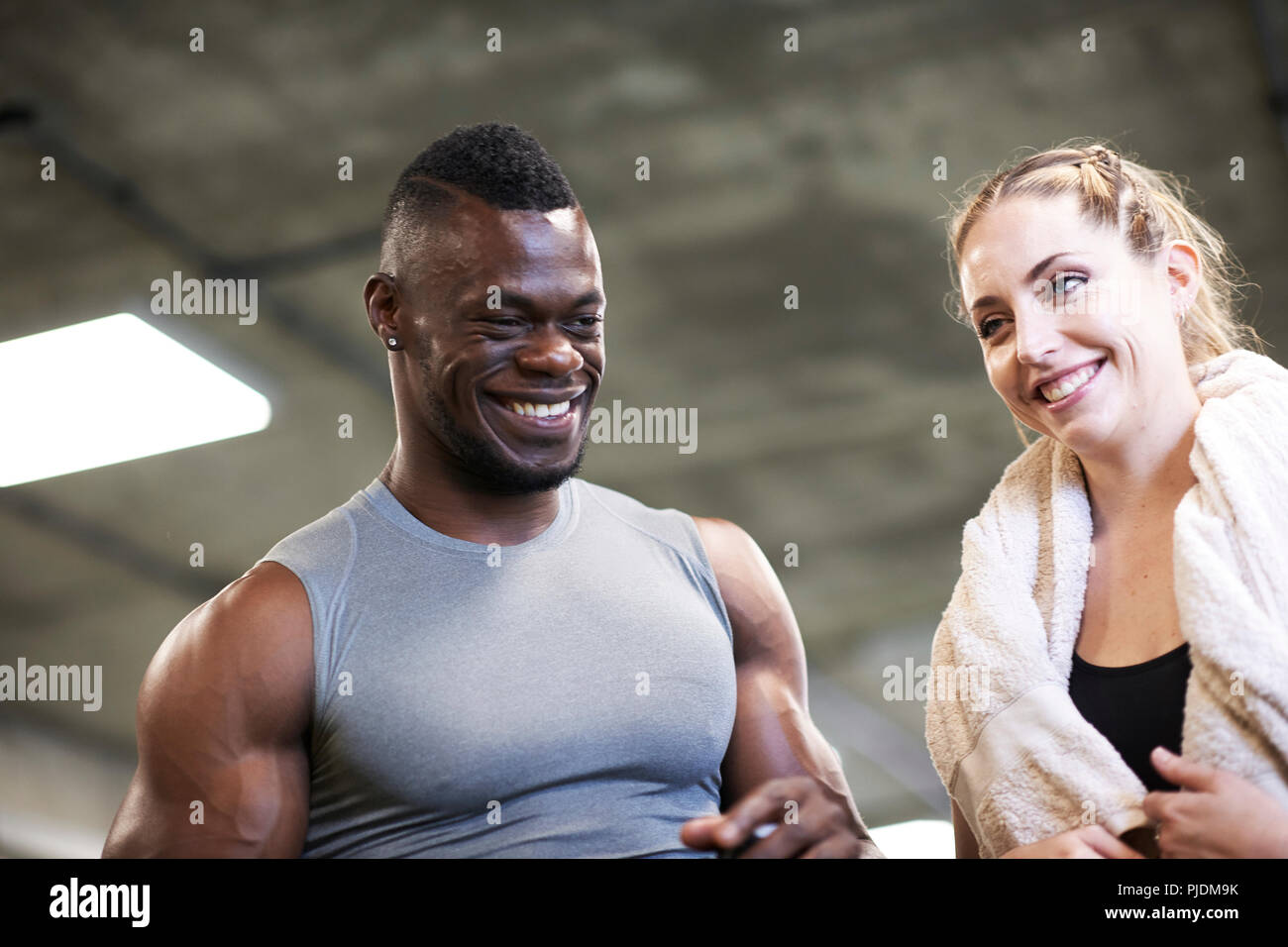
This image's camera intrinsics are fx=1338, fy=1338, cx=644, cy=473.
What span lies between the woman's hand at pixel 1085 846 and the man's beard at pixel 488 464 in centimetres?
50

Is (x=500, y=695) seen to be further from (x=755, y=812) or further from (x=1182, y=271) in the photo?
(x=1182, y=271)

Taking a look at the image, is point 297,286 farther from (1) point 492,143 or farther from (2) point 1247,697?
(2) point 1247,697

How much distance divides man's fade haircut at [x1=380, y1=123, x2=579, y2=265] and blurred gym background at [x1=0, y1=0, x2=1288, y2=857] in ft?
2.18

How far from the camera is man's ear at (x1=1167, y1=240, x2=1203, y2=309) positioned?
3.91ft

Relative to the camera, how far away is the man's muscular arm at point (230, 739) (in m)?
1.03

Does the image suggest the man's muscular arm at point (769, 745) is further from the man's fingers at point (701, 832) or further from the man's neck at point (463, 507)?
the man's neck at point (463, 507)

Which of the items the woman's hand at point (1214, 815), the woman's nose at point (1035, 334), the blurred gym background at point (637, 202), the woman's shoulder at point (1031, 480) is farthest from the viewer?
the blurred gym background at point (637, 202)

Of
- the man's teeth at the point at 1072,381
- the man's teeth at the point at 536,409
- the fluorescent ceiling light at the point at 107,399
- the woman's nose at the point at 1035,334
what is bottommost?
the man's teeth at the point at 1072,381

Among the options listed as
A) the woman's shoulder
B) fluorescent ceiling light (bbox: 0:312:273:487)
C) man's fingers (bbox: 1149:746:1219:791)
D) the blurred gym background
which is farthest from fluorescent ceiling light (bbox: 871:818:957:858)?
man's fingers (bbox: 1149:746:1219:791)

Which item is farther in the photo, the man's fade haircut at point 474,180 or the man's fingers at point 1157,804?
the man's fade haircut at point 474,180

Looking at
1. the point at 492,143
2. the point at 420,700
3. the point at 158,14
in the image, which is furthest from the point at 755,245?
the point at 420,700

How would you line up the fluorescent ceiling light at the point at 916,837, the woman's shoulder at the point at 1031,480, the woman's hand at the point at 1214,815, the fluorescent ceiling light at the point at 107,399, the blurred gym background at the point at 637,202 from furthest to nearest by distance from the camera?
the fluorescent ceiling light at the point at 916,837 < the fluorescent ceiling light at the point at 107,399 < the blurred gym background at the point at 637,202 < the woman's shoulder at the point at 1031,480 < the woman's hand at the point at 1214,815

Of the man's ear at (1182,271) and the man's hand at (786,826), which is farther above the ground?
the man's ear at (1182,271)

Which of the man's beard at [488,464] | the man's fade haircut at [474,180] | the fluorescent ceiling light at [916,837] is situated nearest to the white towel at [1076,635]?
the man's beard at [488,464]
